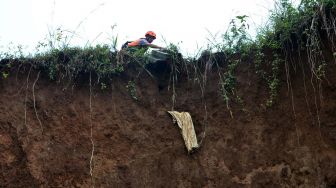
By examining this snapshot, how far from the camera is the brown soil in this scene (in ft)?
16.7

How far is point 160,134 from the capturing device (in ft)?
19.0

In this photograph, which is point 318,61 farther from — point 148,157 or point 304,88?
point 148,157

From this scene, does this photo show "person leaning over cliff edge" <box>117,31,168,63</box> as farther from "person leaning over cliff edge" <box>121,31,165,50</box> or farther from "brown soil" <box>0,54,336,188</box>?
"brown soil" <box>0,54,336,188</box>

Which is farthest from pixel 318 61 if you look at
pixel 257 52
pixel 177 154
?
pixel 177 154

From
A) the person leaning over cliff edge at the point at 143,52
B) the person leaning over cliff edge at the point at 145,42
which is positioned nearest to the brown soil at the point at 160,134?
the person leaning over cliff edge at the point at 143,52

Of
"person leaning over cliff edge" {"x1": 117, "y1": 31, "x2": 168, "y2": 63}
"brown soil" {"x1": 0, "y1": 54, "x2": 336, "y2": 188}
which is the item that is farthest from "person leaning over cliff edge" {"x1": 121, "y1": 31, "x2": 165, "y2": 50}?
"brown soil" {"x1": 0, "y1": 54, "x2": 336, "y2": 188}

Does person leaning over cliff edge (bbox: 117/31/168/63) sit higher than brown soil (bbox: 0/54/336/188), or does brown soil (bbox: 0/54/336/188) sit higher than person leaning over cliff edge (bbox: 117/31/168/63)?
person leaning over cliff edge (bbox: 117/31/168/63)

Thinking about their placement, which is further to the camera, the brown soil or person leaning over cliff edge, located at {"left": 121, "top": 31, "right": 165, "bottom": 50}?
person leaning over cliff edge, located at {"left": 121, "top": 31, "right": 165, "bottom": 50}

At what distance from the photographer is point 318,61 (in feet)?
16.9

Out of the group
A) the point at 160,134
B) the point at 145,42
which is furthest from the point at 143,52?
the point at 160,134

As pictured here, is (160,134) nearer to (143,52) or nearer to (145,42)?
(143,52)

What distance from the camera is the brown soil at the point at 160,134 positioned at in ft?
16.7

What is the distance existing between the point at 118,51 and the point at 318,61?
2.39 m

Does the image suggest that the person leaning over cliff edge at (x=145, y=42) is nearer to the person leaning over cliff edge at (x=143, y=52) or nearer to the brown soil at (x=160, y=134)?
the person leaning over cliff edge at (x=143, y=52)
